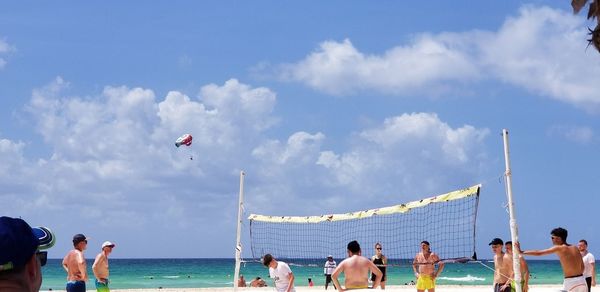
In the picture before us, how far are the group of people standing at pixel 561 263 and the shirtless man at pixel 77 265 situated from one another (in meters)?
5.24

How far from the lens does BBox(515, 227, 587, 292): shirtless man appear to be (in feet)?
30.7

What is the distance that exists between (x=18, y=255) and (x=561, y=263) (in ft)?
29.2

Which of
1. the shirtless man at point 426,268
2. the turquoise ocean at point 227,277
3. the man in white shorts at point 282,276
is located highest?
the turquoise ocean at point 227,277

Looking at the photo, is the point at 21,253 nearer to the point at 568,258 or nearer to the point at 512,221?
the point at 568,258

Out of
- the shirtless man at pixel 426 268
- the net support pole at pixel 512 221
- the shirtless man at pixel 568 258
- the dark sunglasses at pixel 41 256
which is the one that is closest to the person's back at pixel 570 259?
the shirtless man at pixel 568 258

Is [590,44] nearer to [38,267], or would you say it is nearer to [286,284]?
[38,267]

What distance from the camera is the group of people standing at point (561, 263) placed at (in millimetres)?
9406

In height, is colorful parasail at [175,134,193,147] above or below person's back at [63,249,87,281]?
above

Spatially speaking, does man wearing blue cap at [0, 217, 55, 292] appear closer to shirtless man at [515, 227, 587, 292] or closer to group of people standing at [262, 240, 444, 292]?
group of people standing at [262, 240, 444, 292]

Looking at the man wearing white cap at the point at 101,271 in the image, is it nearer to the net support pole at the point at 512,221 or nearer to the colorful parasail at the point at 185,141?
the net support pole at the point at 512,221

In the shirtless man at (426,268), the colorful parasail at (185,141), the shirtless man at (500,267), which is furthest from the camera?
the colorful parasail at (185,141)

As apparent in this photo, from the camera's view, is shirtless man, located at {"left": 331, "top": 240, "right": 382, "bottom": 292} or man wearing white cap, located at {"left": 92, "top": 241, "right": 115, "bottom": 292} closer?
shirtless man, located at {"left": 331, "top": 240, "right": 382, "bottom": 292}

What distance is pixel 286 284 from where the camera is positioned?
10672 millimetres

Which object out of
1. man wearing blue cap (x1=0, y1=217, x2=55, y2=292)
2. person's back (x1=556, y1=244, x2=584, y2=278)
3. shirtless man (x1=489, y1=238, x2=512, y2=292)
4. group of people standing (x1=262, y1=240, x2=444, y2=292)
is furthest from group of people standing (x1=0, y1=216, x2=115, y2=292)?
shirtless man (x1=489, y1=238, x2=512, y2=292)
